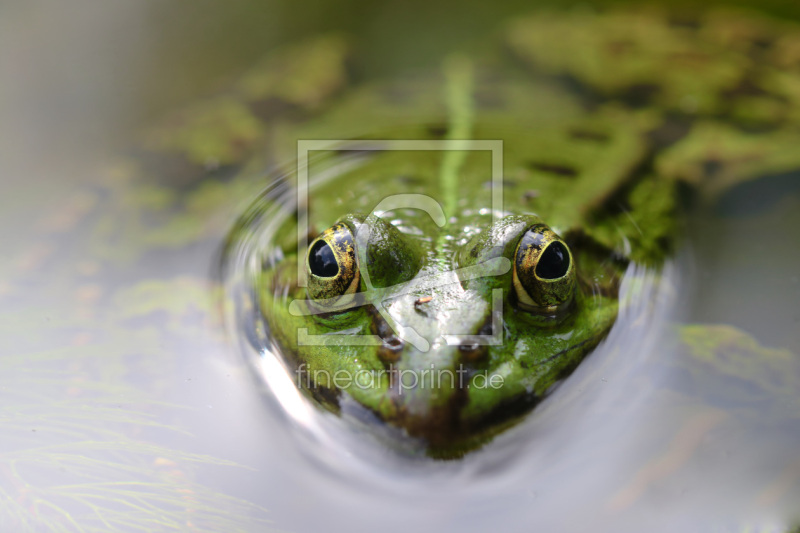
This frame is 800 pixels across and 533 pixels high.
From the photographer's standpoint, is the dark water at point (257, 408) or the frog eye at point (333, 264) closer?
the dark water at point (257, 408)

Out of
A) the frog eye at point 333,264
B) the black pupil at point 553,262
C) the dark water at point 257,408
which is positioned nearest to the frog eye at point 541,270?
the black pupil at point 553,262

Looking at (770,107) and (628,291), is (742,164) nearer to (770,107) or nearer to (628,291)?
(770,107)

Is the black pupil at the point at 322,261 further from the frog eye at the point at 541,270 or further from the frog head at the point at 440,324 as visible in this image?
the frog eye at the point at 541,270

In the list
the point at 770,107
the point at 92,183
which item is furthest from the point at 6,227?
the point at 770,107

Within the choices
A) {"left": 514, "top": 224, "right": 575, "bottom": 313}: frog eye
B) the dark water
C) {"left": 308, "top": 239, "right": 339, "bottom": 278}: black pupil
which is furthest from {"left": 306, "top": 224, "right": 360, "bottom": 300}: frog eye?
{"left": 514, "top": 224, "right": 575, "bottom": 313}: frog eye

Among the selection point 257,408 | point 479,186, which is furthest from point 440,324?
point 479,186

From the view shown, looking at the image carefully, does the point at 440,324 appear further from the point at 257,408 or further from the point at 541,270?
the point at 257,408

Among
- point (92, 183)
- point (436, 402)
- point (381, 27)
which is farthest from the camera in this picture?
point (381, 27)
